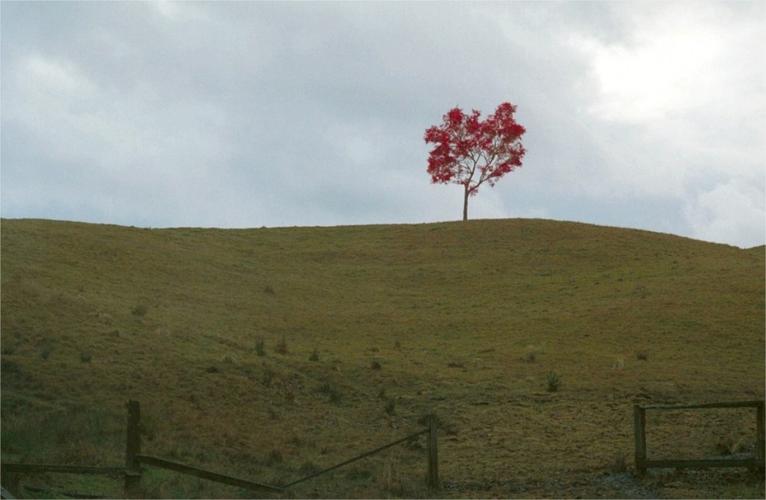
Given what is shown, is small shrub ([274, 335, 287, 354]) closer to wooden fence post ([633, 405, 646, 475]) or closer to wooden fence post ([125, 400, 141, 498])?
wooden fence post ([633, 405, 646, 475])

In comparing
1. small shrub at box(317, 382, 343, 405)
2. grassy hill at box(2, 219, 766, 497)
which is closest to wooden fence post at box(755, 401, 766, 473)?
grassy hill at box(2, 219, 766, 497)

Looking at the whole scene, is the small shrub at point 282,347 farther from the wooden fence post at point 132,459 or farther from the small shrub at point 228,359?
the wooden fence post at point 132,459

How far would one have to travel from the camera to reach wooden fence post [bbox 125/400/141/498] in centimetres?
1752

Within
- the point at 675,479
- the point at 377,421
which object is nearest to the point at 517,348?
the point at 377,421

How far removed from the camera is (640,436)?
20.5 meters

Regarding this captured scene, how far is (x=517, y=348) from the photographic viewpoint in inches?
1448

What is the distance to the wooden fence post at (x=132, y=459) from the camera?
17516mm

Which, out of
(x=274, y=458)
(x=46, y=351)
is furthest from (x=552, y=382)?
(x=46, y=351)

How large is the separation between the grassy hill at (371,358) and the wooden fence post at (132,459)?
0.89 metres

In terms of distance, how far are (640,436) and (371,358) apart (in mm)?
14857

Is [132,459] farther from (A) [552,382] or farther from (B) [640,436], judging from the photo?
(A) [552,382]

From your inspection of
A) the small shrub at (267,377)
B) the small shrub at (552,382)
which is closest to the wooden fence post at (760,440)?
the small shrub at (552,382)

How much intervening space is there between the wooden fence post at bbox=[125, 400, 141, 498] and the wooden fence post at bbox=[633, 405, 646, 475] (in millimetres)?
9751

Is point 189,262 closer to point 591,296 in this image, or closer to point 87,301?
point 87,301
